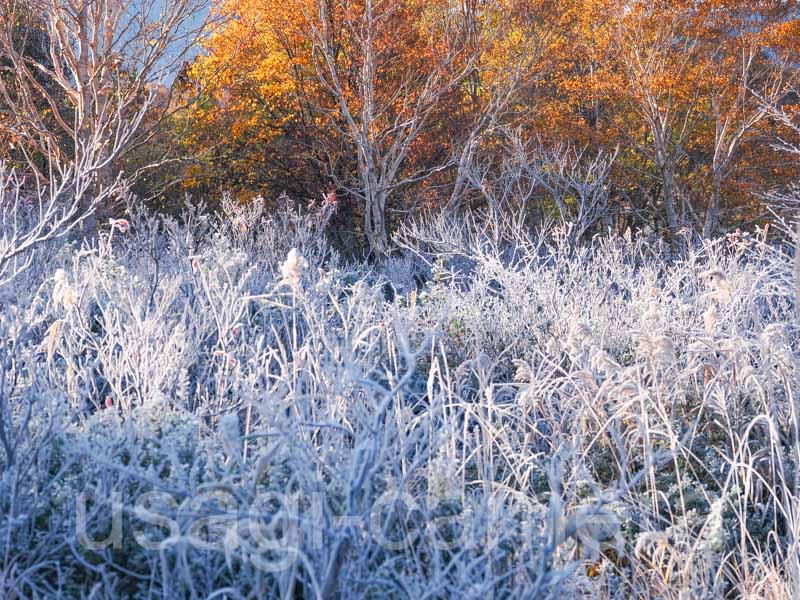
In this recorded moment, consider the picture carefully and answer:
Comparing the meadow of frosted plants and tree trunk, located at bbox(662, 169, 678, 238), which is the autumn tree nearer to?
the meadow of frosted plants

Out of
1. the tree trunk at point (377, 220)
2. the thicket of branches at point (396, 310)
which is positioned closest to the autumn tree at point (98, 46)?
the thicket of branches at point (396, 310)

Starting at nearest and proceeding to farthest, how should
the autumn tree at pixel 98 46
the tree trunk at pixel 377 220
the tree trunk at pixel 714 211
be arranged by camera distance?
the autumn tree at pixel 98 46 < the tree trunk at pixel 377 220 < the tree trunk at pixel 714 211

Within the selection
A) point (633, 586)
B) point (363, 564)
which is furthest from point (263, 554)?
point (633, 586)

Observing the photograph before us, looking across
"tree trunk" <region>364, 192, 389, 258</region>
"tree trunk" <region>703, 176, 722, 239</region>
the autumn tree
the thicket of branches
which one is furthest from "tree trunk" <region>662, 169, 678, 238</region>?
the autumn tree

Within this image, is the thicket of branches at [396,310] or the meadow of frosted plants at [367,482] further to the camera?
the thicket of branches at [396,310]

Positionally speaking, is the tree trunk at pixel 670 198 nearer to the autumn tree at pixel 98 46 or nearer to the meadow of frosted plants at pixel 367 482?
the autumn tree at pixel 98 46

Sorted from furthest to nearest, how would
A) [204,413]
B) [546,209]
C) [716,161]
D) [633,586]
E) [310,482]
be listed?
→ [546,209], [716,161], [204,413], [633,586], [310,482]

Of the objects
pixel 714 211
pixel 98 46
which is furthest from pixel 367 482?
pixel 714 211

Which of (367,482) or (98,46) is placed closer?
(367,482)

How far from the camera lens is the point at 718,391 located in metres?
3.20

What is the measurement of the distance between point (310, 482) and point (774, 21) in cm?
1370

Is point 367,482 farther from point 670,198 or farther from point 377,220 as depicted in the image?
point 670,198

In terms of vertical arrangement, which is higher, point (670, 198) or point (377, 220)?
point (670, 198)

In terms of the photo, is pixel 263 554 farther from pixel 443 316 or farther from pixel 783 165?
pixel 783 165
